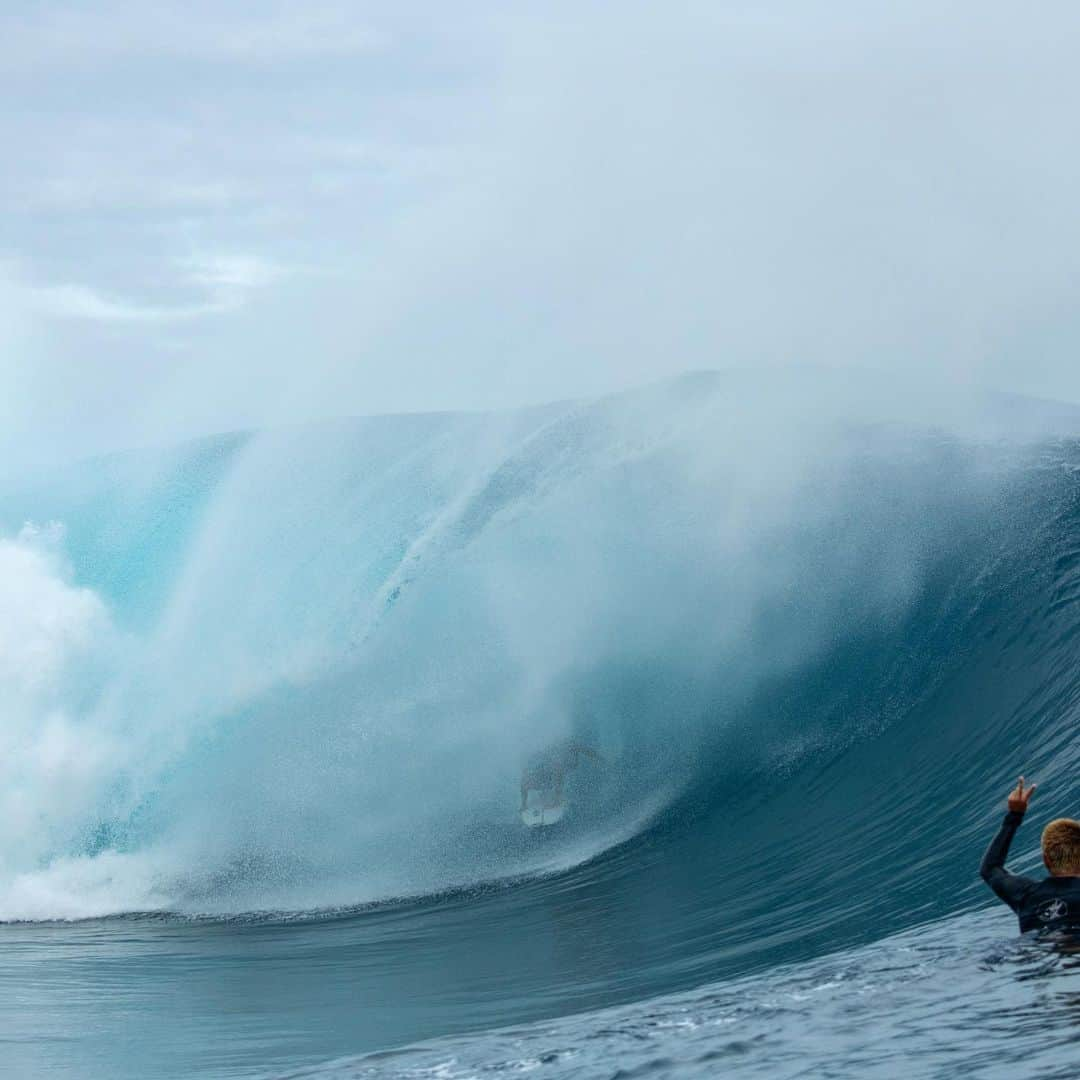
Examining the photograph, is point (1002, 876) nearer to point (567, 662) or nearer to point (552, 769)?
point (552, 769)

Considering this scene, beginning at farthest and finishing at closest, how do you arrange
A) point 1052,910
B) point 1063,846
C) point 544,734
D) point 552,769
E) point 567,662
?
1. point 567,662
2. point 544,734
3. point 552,769
4. point 1052,910
5. point 1063,846

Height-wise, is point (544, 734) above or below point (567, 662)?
below

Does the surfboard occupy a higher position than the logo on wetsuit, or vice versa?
the surfboard

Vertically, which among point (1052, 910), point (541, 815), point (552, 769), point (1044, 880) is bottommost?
point (1052, 910)

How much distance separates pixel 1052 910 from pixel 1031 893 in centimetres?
10

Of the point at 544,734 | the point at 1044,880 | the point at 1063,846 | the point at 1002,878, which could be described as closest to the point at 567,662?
the point at 544,734

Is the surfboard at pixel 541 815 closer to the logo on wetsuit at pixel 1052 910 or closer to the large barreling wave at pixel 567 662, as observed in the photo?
the large barreling wave at pixel 567 662

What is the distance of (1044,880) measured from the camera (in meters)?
5.54

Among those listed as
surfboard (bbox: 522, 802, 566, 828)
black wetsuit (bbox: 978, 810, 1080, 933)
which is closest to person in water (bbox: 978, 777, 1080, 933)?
black wetsuit (bbox: 978, 810, 1080, 933)

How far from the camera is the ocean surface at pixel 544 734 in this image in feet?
22.2

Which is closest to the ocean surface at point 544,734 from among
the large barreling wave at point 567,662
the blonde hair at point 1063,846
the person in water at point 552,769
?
the large barreling wave at point 567,662

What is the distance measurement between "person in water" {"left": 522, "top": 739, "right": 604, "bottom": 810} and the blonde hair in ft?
19.8

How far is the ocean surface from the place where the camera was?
675 centimetres

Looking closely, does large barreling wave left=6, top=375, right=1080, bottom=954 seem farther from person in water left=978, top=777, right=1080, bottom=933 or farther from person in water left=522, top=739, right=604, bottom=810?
person in water left=978, top=777, right=1080, bottom=933
